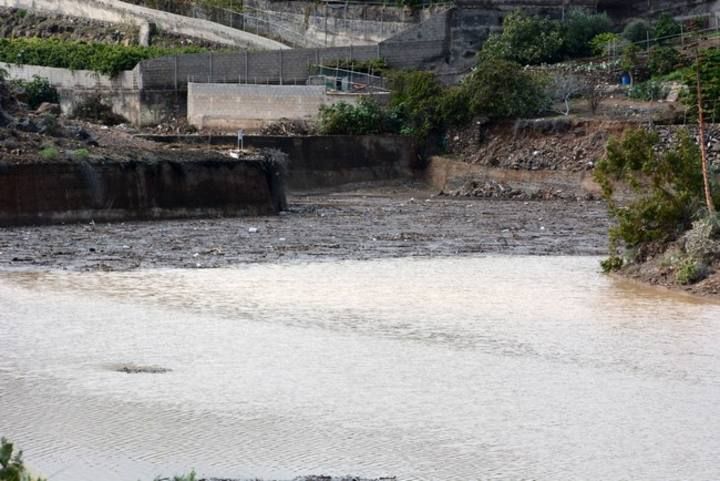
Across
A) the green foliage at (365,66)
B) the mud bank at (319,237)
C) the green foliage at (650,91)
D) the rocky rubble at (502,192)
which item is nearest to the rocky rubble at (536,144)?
Answer: the rocky rubble at (502,192)

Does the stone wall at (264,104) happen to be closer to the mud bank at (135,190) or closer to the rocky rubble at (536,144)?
the rocky rubble at (536,144)

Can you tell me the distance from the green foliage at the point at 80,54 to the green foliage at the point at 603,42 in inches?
587

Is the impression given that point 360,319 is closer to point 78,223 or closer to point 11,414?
point 11,414

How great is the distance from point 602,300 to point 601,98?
Result: 88.2 feet

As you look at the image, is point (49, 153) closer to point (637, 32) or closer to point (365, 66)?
point (365, 66)

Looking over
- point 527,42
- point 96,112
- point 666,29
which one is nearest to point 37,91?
point 96,112

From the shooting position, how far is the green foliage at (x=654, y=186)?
27.2 metres

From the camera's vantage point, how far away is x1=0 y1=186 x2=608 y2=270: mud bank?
29.8 meters

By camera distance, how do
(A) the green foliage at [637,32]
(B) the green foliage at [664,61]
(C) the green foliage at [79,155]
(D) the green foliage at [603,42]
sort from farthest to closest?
(A) the green foliage at [637,32] < (D) the green foliage at [603,42] < (B) the green foliage at [664,61] < (C) the green foliage at [79,155]

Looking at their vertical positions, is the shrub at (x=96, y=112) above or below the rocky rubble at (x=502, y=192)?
above

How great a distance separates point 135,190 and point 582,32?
25025mm

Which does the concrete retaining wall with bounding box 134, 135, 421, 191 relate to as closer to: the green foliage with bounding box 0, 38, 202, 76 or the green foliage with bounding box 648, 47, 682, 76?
the green foliage with bounding box 648, 47, 682, 76

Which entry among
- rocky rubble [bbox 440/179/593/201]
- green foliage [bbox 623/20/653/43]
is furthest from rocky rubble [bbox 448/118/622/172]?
green foliage [bbox 623/20/653/43]

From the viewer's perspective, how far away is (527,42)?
56.3 metres
